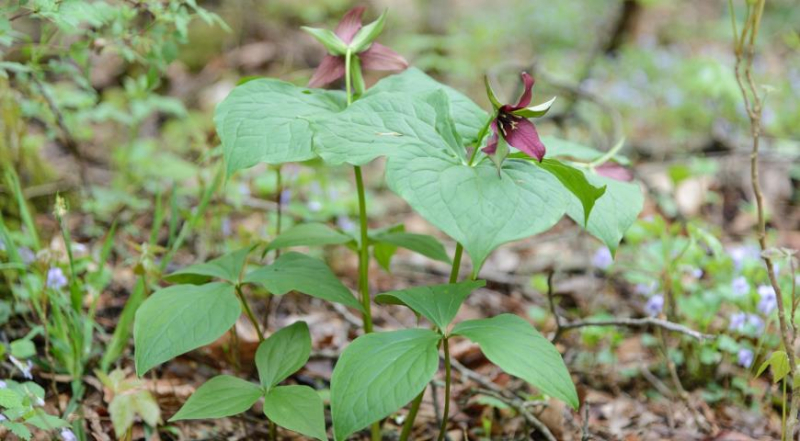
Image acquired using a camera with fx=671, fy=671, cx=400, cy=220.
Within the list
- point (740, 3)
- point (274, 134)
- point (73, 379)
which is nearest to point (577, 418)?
point (274, 134)

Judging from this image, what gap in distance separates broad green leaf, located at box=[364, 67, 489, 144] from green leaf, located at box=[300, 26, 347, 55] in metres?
0.12

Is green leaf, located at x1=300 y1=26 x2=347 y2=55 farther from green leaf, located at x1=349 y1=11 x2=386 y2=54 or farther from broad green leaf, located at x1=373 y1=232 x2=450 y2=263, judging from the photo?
broad green leaf, located at x1=373 y1=232 x2=450 y2=263

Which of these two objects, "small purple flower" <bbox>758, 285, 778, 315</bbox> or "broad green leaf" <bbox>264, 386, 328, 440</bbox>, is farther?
"small purple flower" <bbox>758, 285, 778, 315</bbox>

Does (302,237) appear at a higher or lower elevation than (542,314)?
higher

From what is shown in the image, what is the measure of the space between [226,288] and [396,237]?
1.57ft

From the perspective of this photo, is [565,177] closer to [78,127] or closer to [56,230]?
[56,230]

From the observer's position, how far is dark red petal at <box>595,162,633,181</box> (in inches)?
60.6

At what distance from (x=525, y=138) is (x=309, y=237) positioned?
700mm

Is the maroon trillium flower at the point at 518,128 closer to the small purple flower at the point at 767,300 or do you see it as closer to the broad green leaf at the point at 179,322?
the broad green leaf at the point at 179,322

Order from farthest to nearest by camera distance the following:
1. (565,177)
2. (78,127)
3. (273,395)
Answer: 1. (78,127)
2. (273,395)
3. (565,177)

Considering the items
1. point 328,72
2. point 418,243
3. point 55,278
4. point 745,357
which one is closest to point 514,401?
point 418,243

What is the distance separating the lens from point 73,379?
181 centimetres

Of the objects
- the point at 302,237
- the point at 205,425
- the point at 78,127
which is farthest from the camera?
the point at 78,127

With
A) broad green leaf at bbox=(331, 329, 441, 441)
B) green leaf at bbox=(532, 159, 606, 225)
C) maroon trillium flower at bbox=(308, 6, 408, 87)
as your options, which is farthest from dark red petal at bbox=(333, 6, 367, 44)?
broad green leaf at bbox=(331, 329, 441, 441)
